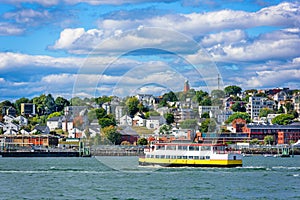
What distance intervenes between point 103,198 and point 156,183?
7731 millimetres

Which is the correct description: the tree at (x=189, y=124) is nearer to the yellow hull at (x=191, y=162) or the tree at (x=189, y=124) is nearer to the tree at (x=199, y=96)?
the tree at (x=199, y=96)

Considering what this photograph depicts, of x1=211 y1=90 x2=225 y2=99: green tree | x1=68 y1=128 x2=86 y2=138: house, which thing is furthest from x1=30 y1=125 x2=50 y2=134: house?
x1=211 y1=90 x2=225 y2=99: green tree

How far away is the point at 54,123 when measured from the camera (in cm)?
14750

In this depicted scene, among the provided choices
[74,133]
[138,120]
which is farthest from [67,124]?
[138,120]

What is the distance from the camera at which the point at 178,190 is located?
40781 mm

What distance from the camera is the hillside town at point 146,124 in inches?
4031

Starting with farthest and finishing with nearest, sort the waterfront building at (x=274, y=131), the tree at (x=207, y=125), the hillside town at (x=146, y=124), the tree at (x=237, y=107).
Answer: the tree at (x=237, y=107) → the waterfront building at (x=274, y=131) → the hillside town at (x=146, y=124) → the tree at (x=207, y=125)

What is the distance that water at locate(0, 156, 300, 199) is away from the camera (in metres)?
38.6

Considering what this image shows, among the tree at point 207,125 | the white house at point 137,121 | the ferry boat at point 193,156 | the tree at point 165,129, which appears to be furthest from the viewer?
the white house at point 137,121

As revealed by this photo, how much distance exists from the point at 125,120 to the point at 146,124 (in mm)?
6436

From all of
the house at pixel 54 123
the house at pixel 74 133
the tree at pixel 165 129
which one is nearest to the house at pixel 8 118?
the house at pixel 54 123

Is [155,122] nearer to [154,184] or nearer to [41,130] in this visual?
[41,130]

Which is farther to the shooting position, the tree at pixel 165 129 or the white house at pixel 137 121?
the white house at pixel 137 121

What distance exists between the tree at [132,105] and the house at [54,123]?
29.2 metres
